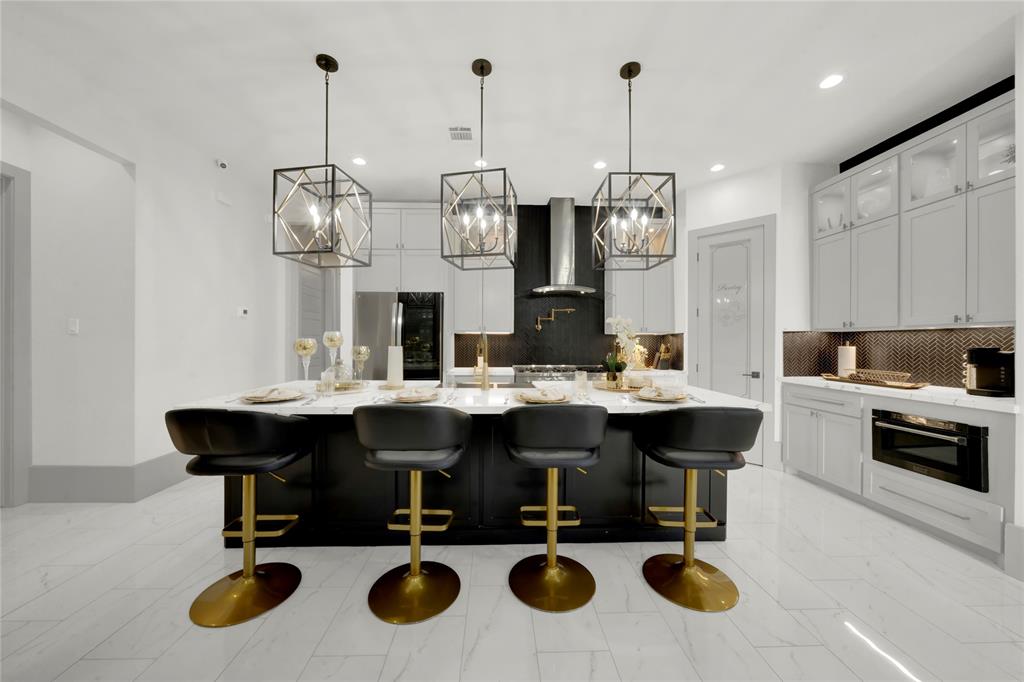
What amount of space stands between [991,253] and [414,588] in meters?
4.00

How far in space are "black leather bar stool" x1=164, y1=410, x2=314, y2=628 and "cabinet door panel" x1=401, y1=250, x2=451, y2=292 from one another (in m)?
2.86

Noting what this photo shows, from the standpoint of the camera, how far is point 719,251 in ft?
13.6

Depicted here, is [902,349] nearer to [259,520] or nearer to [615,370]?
[615,370]

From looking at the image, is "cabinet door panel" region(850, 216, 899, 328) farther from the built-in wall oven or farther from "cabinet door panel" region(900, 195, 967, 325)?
the built-in wall oven

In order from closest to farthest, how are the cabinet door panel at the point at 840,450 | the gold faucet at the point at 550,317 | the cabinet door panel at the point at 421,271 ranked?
the cabinet door panel at the point at 840,450 → the cabinet door panel at the point at 421,271 → the gold faucet at the point at 550,317

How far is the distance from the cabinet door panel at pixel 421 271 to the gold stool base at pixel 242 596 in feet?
10.4

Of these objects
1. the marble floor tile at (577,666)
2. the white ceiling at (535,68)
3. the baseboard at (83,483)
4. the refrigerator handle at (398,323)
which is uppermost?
the white ceiling at (535,68)

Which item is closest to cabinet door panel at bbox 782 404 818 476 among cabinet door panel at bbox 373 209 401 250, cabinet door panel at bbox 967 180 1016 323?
cabinet door panel at bbox 967 180 1016 323

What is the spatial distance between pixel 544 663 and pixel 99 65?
4290 mm

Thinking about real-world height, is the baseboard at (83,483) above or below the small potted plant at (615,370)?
below

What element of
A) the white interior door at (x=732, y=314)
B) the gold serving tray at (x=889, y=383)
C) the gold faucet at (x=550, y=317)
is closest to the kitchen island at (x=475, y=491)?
the gold serving tray at (x=889, y=383)

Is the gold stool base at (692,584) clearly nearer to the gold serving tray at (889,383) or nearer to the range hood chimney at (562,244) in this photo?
the gold serving tray at (889,383)

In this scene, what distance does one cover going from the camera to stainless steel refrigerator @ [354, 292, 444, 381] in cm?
441

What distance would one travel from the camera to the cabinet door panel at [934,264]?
255 cm
